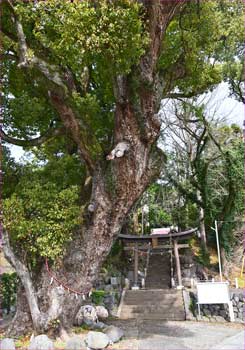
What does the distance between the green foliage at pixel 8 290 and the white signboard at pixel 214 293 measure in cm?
616

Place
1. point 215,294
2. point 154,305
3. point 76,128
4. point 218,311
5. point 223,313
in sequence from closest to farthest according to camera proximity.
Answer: point 76,128 < point 215,294 < point 223,313 < point 218,311 < point 154,305

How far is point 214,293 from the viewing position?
422 inches

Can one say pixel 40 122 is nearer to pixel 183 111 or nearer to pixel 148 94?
Result: pixel 148 94

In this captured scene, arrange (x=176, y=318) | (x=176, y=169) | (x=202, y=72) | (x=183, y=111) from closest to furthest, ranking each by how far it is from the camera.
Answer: (x=202, y=72) → (x=176, y=318) → (x=183, y=111) → (x=176, y=169)

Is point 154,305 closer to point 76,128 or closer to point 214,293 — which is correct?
point 214,293

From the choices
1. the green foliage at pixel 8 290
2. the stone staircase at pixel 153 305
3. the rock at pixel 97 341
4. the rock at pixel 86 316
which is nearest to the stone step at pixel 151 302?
the stone staircase at pixel 153 305

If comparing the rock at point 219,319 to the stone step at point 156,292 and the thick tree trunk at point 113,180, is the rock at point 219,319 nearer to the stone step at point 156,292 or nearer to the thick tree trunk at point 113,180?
the stone step at point 156,292

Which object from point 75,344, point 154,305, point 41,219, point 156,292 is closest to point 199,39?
point 41,219

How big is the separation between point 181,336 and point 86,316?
8.25 feet

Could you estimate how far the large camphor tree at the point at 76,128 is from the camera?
5582 millimetres

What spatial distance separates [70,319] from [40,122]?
4590 mm

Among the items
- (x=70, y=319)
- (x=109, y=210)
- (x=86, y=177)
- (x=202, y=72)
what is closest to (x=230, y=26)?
(x=202, y=72)

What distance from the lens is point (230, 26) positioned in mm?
9617

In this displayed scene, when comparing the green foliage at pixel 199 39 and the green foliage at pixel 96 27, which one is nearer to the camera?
the green foliage at pixel 96 27
